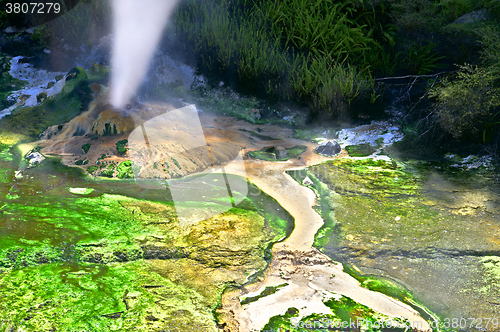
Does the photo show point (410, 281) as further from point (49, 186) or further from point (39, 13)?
point (39, 13)

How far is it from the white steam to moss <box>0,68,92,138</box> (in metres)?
0.47

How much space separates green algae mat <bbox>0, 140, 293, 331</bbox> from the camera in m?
2.62

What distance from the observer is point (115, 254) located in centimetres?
328

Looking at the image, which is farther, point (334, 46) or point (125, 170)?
point (334, 46)

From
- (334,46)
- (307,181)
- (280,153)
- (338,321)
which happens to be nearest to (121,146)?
(280,153)

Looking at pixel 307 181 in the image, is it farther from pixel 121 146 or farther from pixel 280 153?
pixel 121 146

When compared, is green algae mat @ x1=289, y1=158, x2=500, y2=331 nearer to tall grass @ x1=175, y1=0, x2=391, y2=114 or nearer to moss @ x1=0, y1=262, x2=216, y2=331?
moss @ x1=0, y1=262, x2=216, y2=331

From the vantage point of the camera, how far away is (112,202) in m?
Result: 4.18

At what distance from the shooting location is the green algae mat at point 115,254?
2.62m

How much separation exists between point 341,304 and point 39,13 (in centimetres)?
817

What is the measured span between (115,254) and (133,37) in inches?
199

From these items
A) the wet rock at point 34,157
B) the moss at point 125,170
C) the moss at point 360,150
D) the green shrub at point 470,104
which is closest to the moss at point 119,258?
the moss at point 125,170

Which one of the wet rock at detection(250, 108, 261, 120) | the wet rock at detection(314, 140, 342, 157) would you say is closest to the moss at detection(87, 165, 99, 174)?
the wet rock at detection(250, 108, 261, 120)

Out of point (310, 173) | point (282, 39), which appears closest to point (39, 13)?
point (282, 39)
